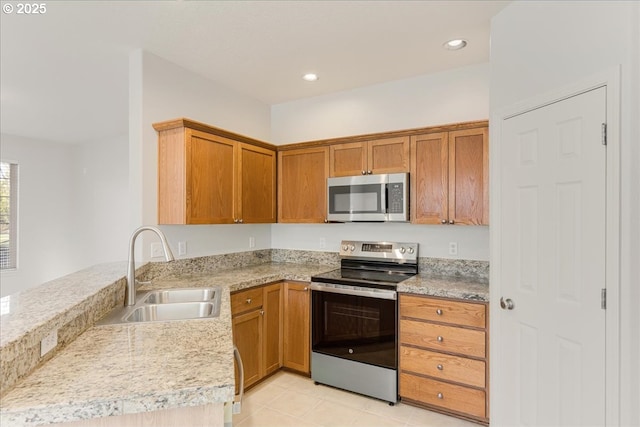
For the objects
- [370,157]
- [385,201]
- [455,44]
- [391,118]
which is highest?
[455,44]

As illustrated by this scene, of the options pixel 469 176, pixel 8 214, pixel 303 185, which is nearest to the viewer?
pixel 469 176

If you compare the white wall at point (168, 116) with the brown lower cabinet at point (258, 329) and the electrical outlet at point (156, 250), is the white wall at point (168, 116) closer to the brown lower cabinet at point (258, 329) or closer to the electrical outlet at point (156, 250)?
the electrical outlet at point (156, 250)

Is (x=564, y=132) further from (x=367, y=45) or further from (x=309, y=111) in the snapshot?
(x=309, y=111)

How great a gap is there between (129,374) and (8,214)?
5.87 meters

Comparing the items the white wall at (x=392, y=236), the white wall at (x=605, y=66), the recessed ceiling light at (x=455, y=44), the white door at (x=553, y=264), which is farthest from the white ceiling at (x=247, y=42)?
the white wall at (x=392, y=236)

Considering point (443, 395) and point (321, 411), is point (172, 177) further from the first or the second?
point (443, 395)

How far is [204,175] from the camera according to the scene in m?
2.74

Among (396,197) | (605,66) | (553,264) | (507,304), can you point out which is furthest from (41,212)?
(605,66)

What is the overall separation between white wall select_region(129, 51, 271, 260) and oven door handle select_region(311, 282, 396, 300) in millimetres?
1053

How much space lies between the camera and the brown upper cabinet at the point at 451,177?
103 inches

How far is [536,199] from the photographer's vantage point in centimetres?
188

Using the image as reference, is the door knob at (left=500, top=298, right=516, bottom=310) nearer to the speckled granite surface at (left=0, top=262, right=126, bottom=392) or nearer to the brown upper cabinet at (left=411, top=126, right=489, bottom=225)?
the brown upper cabinet at (left=411, top=126, right=489, bottom=225)

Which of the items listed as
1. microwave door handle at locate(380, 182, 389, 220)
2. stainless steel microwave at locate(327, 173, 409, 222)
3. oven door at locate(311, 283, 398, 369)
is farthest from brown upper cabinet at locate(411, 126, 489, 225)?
oven door at locate(311, 283, 398, 369)

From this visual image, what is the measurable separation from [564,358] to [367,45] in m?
2.29
